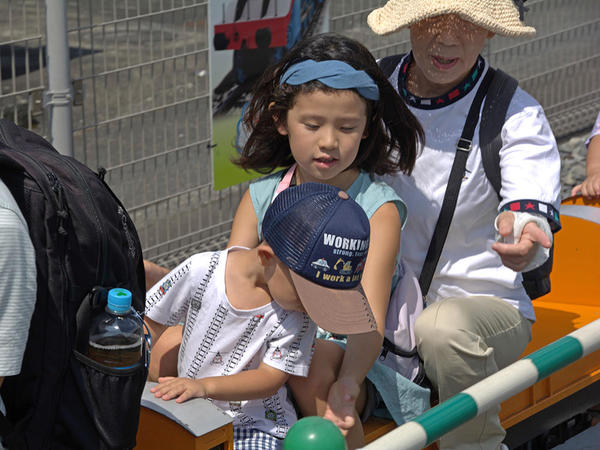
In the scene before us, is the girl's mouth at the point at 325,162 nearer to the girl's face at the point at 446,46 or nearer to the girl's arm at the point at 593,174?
the girl's face at the point at 446,46

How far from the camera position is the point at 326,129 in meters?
2.74

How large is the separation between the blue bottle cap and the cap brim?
1.40 feet

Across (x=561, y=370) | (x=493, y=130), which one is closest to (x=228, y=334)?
(x=493, y=130)

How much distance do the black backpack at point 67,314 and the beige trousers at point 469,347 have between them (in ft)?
3.16

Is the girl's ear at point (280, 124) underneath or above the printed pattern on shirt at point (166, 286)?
above

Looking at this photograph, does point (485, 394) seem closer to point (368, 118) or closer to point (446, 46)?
point (368, 118)

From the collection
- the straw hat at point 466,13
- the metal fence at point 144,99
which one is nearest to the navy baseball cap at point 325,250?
the straw hat at point 466,13

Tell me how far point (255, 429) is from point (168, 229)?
2.79 meters

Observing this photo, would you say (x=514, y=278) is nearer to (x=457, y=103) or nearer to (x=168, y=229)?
(x=457, y=103)

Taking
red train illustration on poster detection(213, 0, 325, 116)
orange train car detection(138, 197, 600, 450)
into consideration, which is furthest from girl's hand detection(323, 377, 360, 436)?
red train illustration on poster detection(213, 0, 325, 116)

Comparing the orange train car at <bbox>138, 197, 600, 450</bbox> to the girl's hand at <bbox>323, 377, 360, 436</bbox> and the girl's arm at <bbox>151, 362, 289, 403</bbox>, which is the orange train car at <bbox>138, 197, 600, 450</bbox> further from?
the girl's hand at <bbox>323, 377, 360, 436</bbox>

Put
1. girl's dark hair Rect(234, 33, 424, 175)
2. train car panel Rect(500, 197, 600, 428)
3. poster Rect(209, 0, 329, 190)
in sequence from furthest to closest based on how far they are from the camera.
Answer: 1. poster Rect(209, 0, 329, 190)
2. train car panel Rect(500, 197, 600, 428)
3. girl's dark hair Rect(234, 33, 424, 175)

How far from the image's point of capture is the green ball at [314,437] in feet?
6.15

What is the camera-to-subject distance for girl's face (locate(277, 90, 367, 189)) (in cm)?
273
